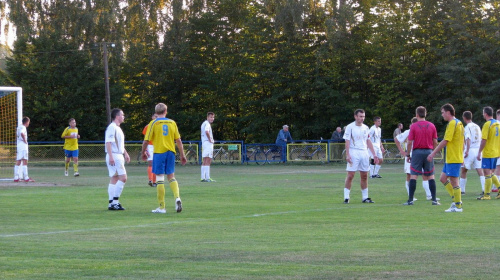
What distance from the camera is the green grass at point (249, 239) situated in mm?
7238

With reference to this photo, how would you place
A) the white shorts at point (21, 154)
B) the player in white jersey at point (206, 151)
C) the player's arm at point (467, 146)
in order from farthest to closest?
the white shorts at point (21, 154) < the player in white jersey at point (206, 151) < the player's arm at point (467, 146)

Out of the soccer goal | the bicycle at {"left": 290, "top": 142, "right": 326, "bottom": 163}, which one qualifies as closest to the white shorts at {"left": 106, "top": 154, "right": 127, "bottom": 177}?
the soccer goal

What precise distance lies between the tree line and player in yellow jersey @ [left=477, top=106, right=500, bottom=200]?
31682 mm

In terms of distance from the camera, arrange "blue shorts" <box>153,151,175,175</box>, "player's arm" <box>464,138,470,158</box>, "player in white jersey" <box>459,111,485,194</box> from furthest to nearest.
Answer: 1. "player in white jersey" <box>459,111,485,194</box>
2. "player's arm" <box>464,138,470,158</box>
3. "blue shorts" <box>153,151,175,175</box>

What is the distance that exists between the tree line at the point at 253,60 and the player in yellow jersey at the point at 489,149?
31682 mm

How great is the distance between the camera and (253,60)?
57875mm

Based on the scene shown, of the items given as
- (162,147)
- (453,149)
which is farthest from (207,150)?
(453,149)

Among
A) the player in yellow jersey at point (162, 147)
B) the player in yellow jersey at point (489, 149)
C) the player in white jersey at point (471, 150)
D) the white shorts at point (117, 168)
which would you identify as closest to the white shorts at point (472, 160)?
the player in white jersey at point (471, 150)

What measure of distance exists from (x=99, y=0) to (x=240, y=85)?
12.0 meters

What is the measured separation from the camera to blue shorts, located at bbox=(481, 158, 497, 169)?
17.0 metres

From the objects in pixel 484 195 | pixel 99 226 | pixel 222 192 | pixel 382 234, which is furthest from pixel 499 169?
pixel 99 226

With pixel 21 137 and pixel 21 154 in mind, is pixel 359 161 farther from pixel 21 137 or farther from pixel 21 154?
pixel 21 154

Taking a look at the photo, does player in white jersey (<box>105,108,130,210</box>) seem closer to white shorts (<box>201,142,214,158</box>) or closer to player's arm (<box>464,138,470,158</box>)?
player's arm (<box>464,138,470,158</box>)

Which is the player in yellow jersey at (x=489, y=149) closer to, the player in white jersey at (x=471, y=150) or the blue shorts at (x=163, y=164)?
the player in white jersey at (x=471, y=150)
